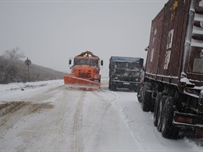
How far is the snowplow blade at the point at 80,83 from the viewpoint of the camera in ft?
53.4

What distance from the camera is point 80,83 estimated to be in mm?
16344

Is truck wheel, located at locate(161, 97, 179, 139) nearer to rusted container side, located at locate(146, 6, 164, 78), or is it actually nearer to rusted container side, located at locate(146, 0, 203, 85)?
rusted container side, located at locate(146, 0, 203, 85)

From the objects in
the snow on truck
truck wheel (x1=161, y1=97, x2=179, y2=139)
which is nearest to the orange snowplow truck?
the snow on truck

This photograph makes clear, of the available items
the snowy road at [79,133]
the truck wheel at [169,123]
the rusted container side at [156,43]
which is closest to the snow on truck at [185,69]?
the truck wheel at [169,123]

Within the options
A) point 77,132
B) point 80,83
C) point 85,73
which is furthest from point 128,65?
point 77,132

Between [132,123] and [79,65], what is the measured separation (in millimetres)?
12241

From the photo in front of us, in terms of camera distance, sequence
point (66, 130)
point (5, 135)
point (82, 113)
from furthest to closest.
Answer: point (82, 113) < point (66, 130) < point (5, 135)

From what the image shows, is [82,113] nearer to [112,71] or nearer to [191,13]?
[191,13]

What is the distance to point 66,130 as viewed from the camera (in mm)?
5852

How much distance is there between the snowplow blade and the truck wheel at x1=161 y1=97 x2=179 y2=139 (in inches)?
431

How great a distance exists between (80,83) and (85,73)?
4.98ft

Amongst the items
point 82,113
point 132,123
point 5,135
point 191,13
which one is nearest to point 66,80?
point 82,113

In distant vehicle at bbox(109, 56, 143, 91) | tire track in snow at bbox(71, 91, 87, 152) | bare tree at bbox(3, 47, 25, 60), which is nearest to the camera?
tire track in snow at bbox(71, 91, 87, 152)

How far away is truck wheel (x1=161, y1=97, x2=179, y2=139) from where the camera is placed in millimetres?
5301
